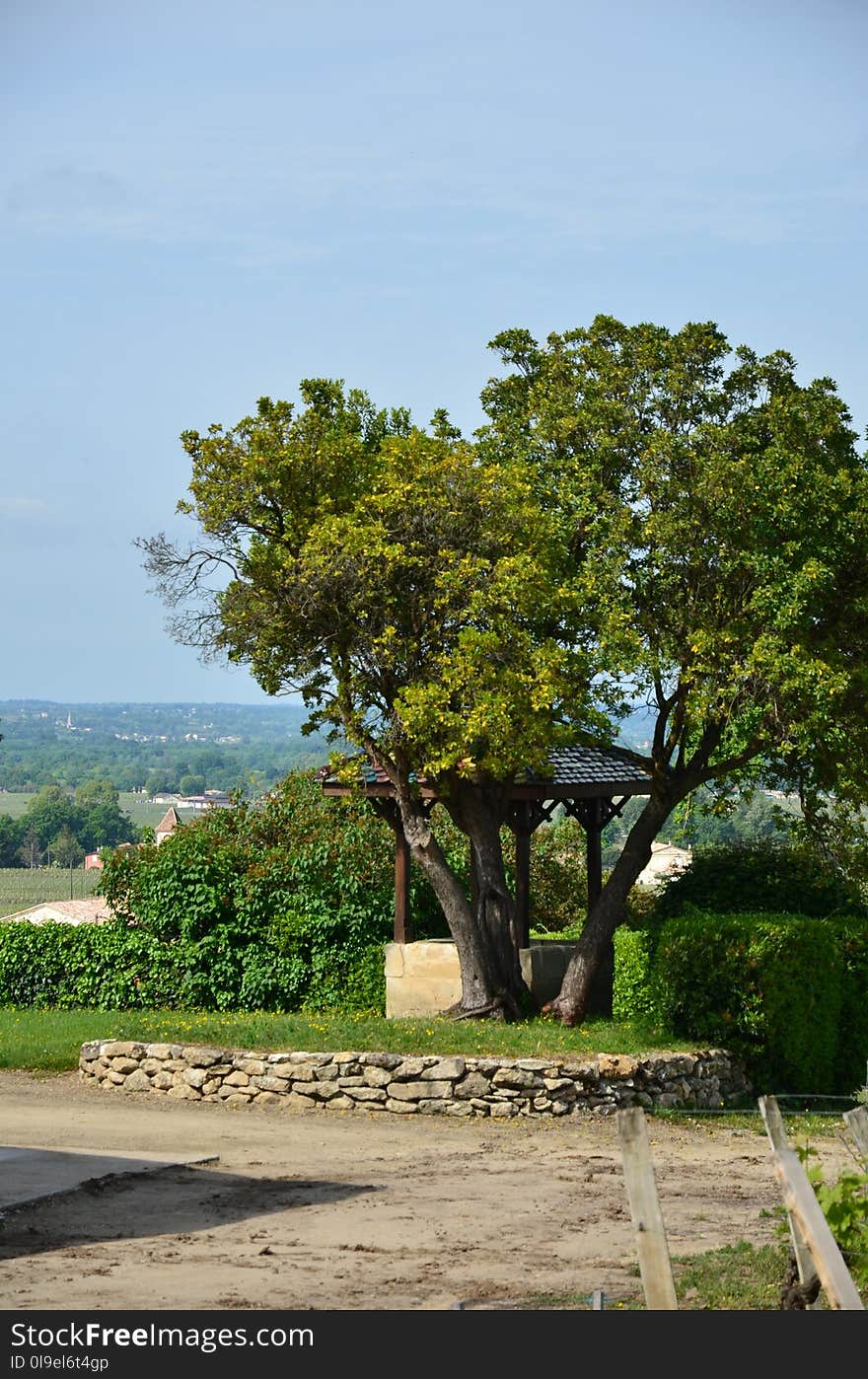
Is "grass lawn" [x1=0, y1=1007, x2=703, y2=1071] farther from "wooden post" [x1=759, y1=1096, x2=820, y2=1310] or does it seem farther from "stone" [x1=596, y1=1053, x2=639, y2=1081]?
"wooden post" [x1=759, y1=1096, x2=820, y2=1310]

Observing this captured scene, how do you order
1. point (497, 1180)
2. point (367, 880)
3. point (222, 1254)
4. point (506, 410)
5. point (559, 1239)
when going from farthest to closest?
point (367, 880), point (506, 410), point (497, 1180), point (559, 1239), point (222, 1254)

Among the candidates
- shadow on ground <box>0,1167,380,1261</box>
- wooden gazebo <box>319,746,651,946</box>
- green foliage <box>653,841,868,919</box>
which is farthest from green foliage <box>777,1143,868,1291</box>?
green foliage <box>653,841,868,919</box>

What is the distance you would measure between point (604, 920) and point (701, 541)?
504 centimetres

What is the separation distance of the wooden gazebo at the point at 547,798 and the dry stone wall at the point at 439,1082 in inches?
163

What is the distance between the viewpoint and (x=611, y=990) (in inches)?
822

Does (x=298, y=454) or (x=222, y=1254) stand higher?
→ (x=298, y=454)

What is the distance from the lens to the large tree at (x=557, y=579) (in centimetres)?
1745

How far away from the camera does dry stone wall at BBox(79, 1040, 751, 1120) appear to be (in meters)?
16.3

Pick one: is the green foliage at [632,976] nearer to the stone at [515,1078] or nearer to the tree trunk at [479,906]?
the tree trunk at [479,906]

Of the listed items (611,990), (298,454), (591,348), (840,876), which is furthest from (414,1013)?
(591,348)

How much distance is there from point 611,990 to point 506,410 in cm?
802

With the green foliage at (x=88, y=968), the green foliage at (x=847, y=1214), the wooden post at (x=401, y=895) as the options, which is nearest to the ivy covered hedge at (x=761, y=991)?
the wooden post at (x=401, y=895)

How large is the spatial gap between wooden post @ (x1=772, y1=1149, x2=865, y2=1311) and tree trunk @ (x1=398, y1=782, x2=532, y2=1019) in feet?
42.7
